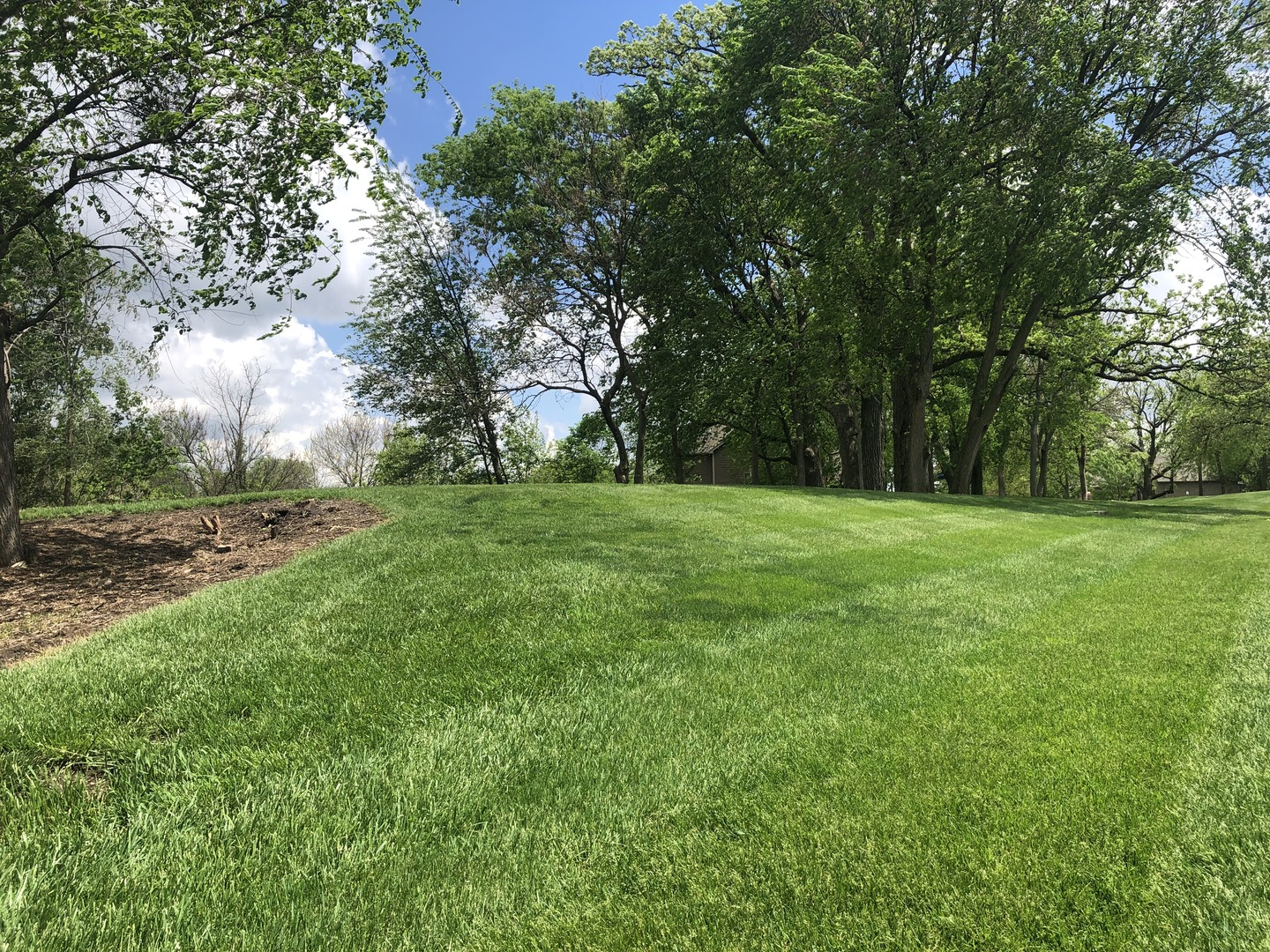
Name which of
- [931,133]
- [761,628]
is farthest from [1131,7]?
[761,628]

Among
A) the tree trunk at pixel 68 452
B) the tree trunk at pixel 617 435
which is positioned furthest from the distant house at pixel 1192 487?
the tree trunk at pixel 68 452

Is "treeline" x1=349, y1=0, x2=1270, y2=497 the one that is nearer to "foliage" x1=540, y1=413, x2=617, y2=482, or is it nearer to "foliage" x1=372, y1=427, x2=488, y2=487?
"foliage" x1=372, y1=427, x2=488, y2=487

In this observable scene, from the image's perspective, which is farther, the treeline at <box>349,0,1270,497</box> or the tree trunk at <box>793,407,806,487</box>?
the tree trunk at <box>793,407,806,487</box>

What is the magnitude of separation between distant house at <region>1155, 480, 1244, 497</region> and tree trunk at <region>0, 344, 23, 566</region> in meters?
93.0

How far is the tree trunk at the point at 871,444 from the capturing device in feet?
74.7

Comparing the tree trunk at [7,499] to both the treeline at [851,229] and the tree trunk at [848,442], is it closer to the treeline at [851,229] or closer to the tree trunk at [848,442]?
the treeline at [851,229]

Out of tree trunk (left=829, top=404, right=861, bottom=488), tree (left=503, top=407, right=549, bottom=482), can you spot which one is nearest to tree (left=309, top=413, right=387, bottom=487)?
tree (left=503, top=407, right=549, bottom=482)

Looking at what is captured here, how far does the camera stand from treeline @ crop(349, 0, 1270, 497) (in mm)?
16922

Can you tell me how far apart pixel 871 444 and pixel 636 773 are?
22.6 m

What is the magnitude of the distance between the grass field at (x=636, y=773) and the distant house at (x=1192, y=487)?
8782cm

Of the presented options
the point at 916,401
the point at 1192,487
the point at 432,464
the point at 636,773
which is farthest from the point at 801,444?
the point at 1192,487

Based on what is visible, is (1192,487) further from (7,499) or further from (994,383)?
(7,499)

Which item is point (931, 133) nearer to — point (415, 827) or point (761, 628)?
point (761, 628)

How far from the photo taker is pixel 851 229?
19531 millimetres
